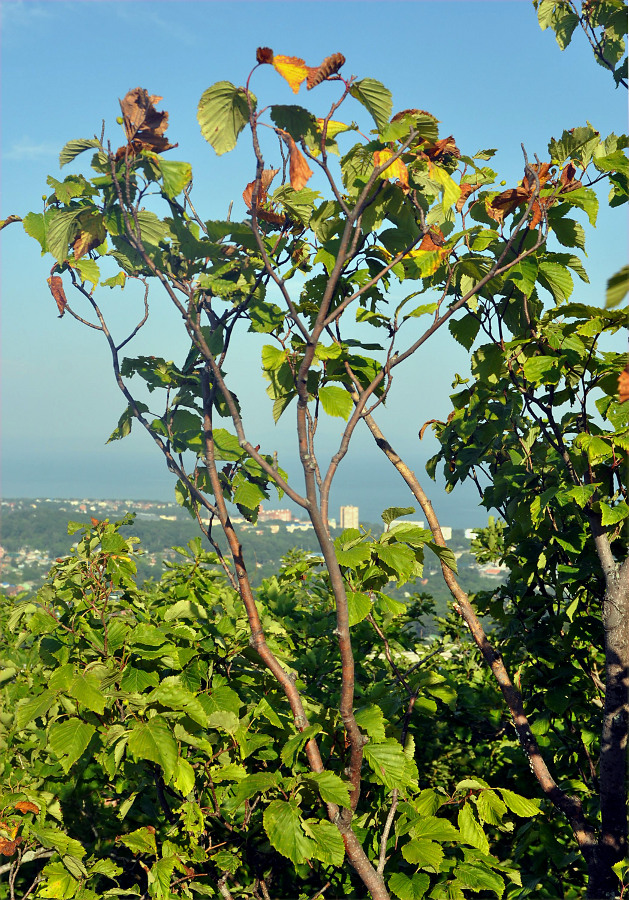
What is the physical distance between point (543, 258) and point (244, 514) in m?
1.98

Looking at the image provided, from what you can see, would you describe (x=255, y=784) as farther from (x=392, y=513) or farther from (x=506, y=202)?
(x=506, y=202)

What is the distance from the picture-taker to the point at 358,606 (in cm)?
259

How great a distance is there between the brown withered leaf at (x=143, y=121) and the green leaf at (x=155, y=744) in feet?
7.64

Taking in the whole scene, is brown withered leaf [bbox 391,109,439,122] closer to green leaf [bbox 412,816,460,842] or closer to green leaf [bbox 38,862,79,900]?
green leaf [bbox 412,816,460,842]

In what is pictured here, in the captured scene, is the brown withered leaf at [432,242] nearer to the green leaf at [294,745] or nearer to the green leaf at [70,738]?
the green leaf at [294,745]

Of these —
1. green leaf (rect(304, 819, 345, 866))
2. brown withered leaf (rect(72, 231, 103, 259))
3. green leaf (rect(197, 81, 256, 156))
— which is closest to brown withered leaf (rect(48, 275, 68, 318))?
brown withered leaf (rect(72, 231, 103, 259))

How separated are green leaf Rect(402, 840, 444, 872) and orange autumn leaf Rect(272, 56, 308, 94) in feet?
9.27


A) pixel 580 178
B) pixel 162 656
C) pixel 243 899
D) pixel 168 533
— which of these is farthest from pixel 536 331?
pixel 168 533

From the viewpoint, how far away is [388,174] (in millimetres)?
2213

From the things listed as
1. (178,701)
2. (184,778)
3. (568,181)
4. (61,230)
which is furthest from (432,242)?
(184,778)

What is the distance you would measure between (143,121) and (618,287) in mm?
2435

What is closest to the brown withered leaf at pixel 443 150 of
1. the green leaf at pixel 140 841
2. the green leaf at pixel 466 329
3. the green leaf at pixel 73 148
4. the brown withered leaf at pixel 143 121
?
the green leaf at pixel 466 329

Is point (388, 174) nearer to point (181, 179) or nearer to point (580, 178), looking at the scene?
point (181, 179)

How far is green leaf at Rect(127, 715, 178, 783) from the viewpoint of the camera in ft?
7.96
